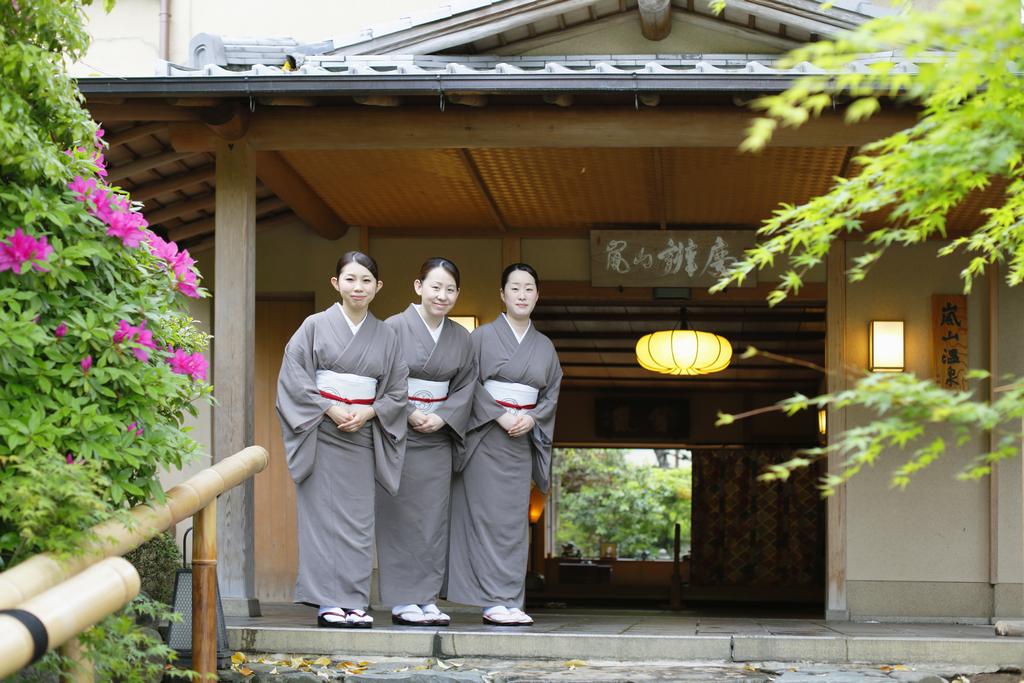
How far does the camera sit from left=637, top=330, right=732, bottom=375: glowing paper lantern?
11.0 meters

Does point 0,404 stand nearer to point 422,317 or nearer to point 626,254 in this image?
point 422,317

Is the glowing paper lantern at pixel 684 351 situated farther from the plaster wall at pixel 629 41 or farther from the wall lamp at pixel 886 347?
the plaster wall at pixel 629 41

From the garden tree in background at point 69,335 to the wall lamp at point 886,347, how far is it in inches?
220

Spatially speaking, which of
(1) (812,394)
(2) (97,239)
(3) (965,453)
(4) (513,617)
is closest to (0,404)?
(2) (97,239)

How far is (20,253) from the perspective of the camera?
14.2 ft

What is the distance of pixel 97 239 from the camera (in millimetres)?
4723

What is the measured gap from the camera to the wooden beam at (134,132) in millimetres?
7449

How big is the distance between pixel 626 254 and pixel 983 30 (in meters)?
6.29

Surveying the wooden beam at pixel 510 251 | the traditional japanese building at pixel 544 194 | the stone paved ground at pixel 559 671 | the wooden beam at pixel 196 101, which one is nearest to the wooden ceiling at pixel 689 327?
the wooden beam at pixel 510 251

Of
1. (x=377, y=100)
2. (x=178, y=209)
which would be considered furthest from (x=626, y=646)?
(x=178, y=209)

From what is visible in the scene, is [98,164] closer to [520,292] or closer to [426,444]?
[426,444]

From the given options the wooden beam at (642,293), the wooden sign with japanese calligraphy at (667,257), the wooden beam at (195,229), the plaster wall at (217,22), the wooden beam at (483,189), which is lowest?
the wooden beam at (642,293)

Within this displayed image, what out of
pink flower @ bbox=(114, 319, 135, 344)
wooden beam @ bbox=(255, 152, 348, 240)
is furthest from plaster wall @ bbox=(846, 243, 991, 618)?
pink flower @ bbox=(114, 319, 135, 344)

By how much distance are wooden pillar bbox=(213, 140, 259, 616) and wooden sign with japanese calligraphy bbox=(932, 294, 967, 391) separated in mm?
4797
